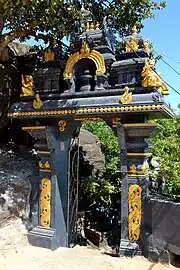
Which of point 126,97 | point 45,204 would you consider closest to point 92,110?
point 126,97

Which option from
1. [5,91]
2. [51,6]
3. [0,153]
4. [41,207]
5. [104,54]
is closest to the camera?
[51,6]

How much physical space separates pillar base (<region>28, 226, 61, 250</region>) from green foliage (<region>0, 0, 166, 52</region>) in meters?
3.88

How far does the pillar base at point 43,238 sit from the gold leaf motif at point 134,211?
A: 150 cm

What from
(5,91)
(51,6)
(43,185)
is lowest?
(43,185)

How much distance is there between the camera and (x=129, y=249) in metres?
5.34

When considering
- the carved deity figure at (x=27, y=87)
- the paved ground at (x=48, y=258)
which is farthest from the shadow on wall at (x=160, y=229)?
the carved deity figure at (x=27, y=87)

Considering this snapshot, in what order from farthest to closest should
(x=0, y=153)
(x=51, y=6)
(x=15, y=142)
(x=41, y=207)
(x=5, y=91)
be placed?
(x=15, y=142) < (x=5, y=91) < (x=0, y=153) < (x=41, y=207) < (x=51, y=6)

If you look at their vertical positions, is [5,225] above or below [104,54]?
below

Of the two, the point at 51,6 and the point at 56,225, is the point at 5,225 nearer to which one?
the point at 56,225

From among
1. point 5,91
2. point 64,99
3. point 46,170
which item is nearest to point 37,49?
point 5,91

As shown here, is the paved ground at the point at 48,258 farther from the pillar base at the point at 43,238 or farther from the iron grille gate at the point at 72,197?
the iron grille gate at the point at 72,197

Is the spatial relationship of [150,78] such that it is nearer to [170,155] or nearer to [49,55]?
[49,55]

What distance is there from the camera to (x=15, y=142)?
8.34 meters

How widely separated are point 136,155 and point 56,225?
208cm
